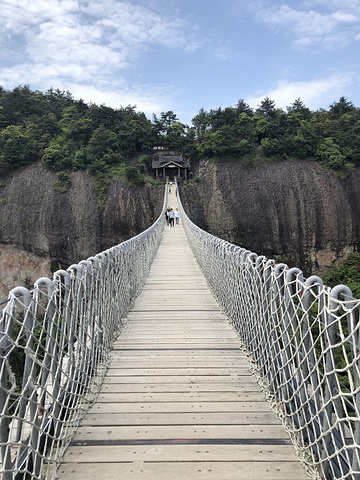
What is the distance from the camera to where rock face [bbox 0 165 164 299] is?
22438mm

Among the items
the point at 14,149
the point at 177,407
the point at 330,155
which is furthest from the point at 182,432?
the point at 14,149

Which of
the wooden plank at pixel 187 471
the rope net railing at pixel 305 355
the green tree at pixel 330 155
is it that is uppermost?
the green tree at pixel 330 155

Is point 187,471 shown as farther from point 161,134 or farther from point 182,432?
point 161,134

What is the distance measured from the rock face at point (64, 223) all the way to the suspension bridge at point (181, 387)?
18980mm

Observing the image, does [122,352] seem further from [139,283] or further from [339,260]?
[339,260]

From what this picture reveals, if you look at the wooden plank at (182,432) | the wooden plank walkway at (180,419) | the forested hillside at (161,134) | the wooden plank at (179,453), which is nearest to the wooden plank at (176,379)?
the wooden plank walkway at (180,419)

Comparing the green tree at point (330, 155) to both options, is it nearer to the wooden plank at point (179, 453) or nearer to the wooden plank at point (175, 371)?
the wooden plank at point (175, 371)

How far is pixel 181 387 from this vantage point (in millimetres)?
2793

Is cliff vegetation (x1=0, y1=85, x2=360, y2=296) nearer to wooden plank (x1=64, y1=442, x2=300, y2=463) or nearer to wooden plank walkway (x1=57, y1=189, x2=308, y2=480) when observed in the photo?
wooden plank walkway (x1=57, y1=189, x2=308, y2=480)

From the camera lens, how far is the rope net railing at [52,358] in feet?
5.22

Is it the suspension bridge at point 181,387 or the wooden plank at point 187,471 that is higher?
the suspension bridge at point 181,387

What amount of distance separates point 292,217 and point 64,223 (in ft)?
48.5

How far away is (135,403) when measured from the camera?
102 inches

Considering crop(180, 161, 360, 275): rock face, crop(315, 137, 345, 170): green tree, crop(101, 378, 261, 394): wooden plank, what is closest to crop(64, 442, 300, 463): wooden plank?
crop(101, 378, 261, 394): wooden plank
